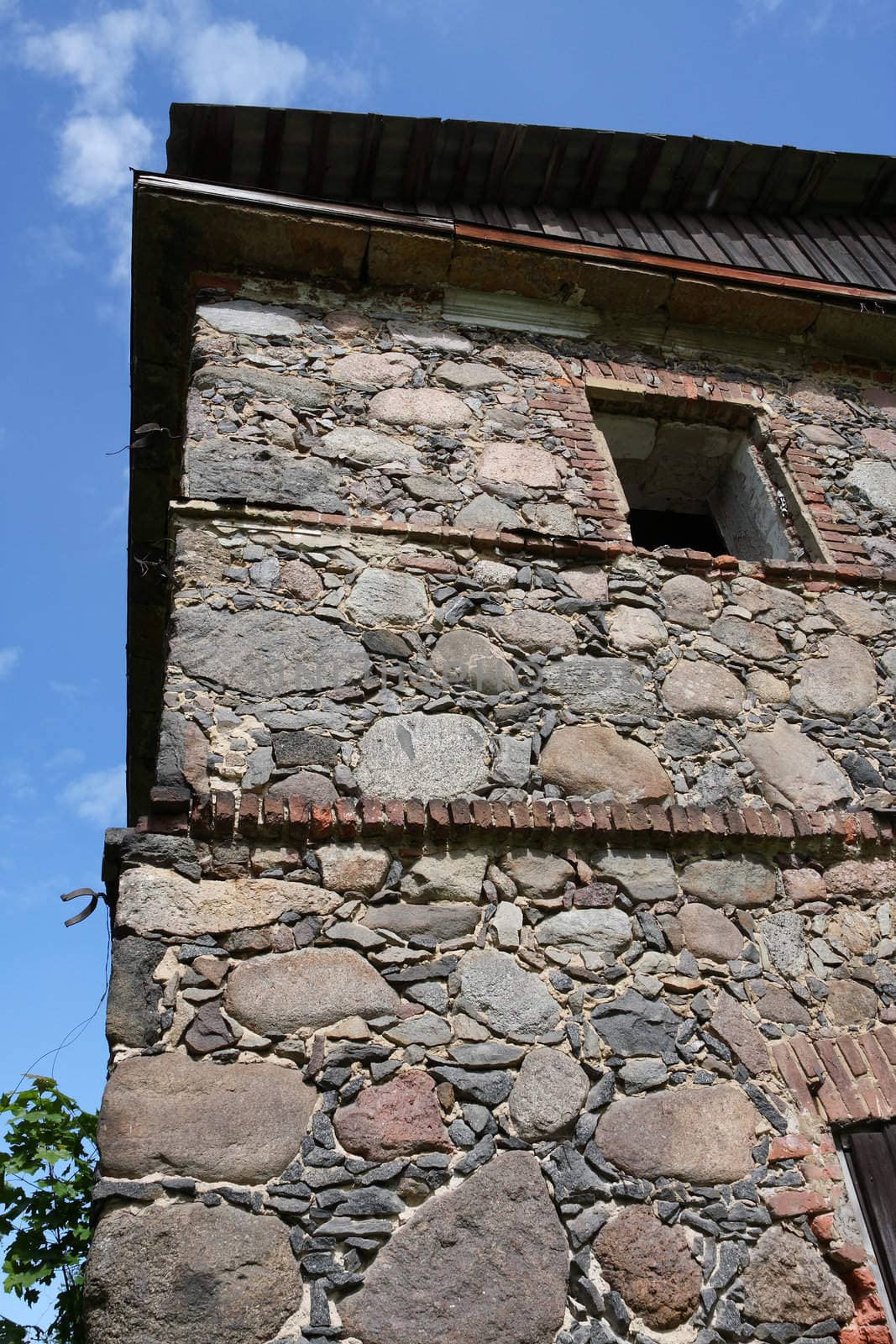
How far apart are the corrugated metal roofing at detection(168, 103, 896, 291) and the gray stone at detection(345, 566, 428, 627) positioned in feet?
8.97

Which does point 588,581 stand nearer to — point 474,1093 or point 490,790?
point 490,790

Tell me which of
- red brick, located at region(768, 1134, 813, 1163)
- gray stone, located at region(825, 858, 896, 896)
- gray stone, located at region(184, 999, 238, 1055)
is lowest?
red brick, located at region(768, 1134, 813, 1163)

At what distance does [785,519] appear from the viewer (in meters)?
5.03

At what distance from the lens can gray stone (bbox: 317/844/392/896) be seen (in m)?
3.16

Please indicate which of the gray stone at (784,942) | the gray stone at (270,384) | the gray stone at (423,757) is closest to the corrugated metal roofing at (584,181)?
the gray stone at (270,384)

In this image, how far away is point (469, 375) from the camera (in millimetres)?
4996

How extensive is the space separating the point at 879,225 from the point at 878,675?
4.45m

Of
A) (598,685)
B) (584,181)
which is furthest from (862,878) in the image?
(584,181)

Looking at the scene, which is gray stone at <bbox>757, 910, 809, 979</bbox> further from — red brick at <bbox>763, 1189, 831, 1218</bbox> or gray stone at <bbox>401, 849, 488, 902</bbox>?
gray stone at <bbox>401, 849, 488, 902</bbox>

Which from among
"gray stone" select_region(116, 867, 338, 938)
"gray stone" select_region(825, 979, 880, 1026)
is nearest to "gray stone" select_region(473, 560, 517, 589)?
"gray stone" select_region(116, 867, 338, 938)

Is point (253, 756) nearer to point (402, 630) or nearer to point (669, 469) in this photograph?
point (402, 630)

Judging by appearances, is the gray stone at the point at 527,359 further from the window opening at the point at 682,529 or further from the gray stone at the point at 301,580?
the gray stone at the point at 301,580

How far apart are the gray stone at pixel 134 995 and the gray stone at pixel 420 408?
8.64 feet

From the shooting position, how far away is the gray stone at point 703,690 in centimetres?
392
